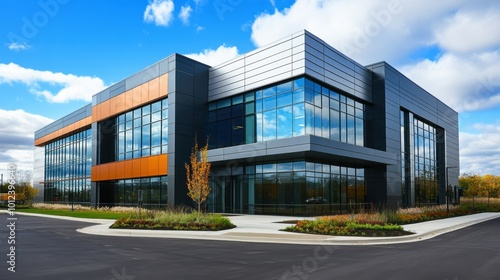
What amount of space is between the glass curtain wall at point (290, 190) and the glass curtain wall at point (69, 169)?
2136 centimetres

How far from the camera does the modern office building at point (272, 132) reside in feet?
94.0

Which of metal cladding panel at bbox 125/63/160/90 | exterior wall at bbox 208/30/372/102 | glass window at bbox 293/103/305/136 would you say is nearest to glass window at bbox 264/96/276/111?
exterior wall at bbox 208/30/372/102

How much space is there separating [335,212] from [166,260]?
21.9 meters

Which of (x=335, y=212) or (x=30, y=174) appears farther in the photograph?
(x=30, y=174)

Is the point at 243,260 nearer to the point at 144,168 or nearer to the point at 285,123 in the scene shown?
the point at 285,123

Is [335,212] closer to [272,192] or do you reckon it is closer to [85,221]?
[272,192]

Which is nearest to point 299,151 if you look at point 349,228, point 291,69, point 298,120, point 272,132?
point 298,120

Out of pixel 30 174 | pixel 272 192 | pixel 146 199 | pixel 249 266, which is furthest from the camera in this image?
pixel 30 174

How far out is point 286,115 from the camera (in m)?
29.1

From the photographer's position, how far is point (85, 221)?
91.7 feet

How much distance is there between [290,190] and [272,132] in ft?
14.6


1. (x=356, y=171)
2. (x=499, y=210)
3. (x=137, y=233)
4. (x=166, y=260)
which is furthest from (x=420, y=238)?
(x=499, y=210)

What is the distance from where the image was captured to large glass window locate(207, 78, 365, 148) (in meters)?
28.6

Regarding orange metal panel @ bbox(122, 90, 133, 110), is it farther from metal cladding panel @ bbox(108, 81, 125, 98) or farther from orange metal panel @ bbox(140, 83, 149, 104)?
orange metal panel @ bbox(140, 83, 149, 104)
